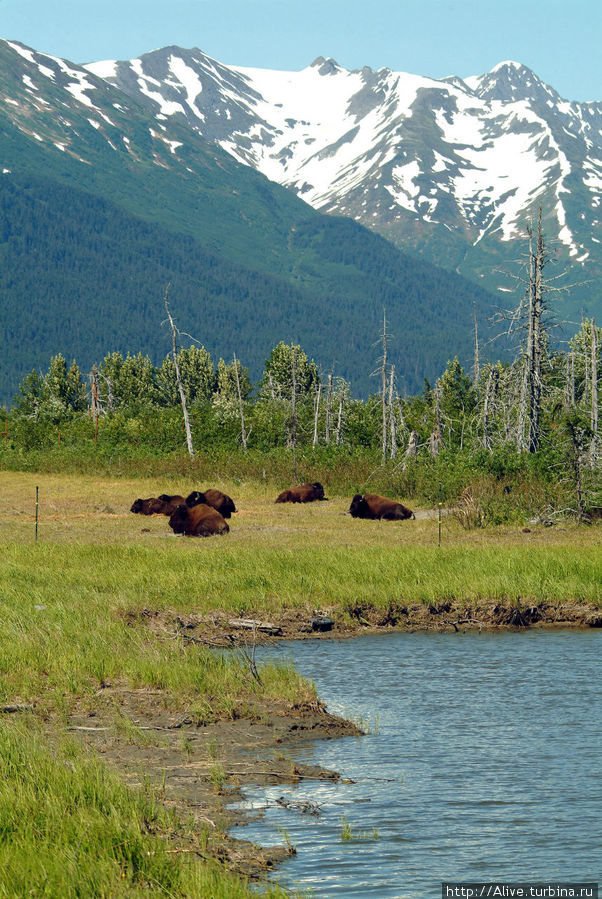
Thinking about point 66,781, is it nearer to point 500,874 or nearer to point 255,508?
point 500,874

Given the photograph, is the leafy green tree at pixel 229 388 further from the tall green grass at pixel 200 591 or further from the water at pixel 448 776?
the water at pixel 448 776

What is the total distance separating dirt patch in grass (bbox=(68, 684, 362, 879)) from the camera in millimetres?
9234

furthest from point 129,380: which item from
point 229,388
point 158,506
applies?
point 158,506

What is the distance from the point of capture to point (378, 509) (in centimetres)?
3475

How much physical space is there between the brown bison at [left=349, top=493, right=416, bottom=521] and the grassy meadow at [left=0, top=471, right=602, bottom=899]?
0.57 metres

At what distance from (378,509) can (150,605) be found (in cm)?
1658

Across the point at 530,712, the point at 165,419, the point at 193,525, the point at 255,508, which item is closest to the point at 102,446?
the point at 165,419

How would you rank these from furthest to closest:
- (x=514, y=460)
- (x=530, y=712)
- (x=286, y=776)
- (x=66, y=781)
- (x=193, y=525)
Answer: (x=514, y=460) < (x=193, y=525) < (x=530, y=712) < (x=286, y=776) < (x=66, y=781)

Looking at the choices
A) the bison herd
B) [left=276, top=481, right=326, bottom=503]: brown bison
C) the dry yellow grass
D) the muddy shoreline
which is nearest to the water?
the muddy shoreline

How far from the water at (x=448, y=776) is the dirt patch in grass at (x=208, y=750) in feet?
0.84

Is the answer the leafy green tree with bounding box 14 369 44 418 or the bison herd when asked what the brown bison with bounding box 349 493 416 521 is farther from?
the leafy green tree with bounding box 14 369 44 418

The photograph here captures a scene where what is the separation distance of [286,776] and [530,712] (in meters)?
3.93

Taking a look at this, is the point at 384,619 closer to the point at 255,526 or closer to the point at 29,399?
the point at 255,526

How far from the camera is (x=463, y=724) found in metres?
12.9
